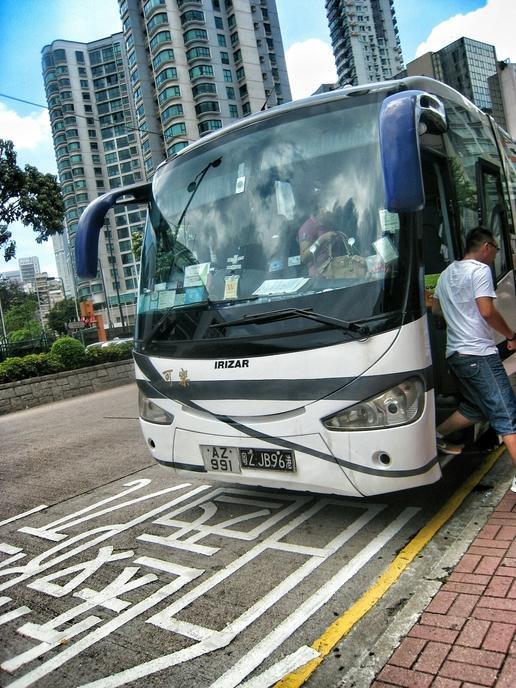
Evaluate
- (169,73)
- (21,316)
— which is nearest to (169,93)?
(169,73)

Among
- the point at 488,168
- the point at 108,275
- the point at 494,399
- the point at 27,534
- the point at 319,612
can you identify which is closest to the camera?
the point at 319,612

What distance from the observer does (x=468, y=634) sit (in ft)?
8.27

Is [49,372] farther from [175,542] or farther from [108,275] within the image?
[108,275]

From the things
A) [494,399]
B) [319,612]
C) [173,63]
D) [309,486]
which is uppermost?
[173,63]

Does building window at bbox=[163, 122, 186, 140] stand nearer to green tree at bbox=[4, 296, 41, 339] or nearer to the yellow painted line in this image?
green tree at bbox=[4, 296, 41, 339]

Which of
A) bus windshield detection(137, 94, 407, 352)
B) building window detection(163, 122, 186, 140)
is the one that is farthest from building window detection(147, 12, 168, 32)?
bus windshield detection(137, 94, 407, 352)

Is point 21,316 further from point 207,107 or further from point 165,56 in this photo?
point 165,56

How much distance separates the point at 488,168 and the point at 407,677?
4.77 meters

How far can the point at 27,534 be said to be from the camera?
15.8 ft

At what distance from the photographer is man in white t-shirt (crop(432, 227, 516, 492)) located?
12.3 feet

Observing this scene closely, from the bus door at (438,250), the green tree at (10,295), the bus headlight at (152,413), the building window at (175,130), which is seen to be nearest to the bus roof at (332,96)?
the bus door at (438,250)

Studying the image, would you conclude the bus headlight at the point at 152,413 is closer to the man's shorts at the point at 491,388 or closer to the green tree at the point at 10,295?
the man's shorts at the point at 491,388

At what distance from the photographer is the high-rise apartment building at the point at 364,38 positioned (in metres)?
157

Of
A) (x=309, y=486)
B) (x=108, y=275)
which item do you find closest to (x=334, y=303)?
(x=309, y=486)
